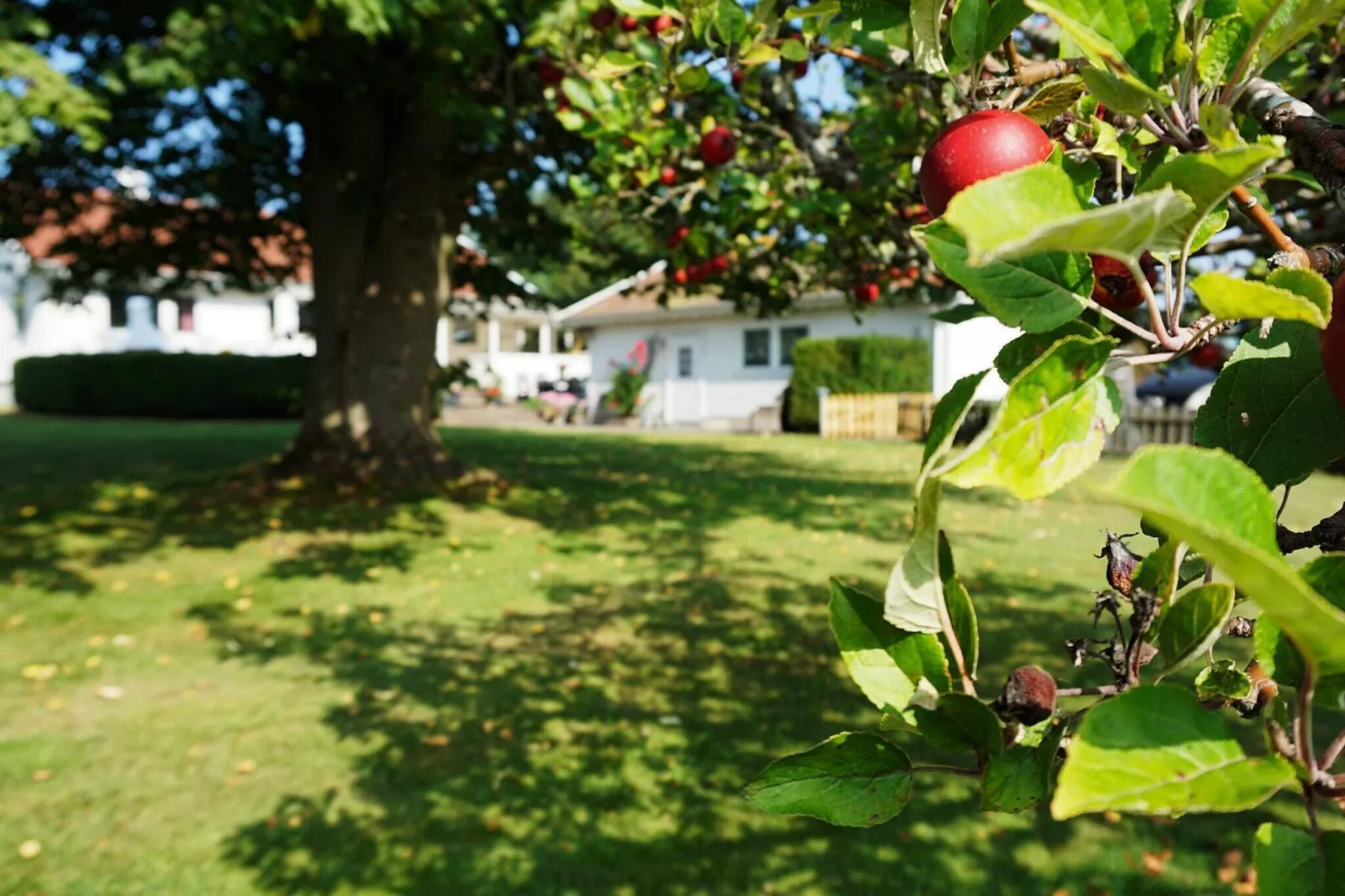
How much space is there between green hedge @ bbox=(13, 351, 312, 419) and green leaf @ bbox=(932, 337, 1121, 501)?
27.2 m

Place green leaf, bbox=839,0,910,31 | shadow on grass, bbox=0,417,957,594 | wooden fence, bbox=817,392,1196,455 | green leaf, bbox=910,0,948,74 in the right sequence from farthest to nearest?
wooden fence, bbox=817,392,1196,455 < shadow on grass, bbox=0,417,957,594 < green leaf, bbox=839,0,910,31 < green leaf, bbox=910,0,948,74

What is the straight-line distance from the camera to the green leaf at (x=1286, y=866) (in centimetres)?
54

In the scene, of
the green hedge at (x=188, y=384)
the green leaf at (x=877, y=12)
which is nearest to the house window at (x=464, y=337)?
the green hedge at (x=188, y=384)

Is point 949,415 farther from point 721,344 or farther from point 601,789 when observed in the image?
point 721,344

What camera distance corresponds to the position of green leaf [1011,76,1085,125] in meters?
0.99

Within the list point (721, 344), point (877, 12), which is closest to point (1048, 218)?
point (877, 12)

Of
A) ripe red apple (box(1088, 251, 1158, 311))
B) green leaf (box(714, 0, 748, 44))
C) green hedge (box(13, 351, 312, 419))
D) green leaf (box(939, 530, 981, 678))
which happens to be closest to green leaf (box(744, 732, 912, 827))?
green leaf (box(939, 530, 981, 678))

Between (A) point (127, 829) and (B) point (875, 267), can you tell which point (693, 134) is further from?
(A) point (127, 829)

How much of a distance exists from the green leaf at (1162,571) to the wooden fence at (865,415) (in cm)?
2370

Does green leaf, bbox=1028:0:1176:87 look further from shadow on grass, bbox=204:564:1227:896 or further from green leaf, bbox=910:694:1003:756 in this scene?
shadow on grass, bbox=204:564:1227:896

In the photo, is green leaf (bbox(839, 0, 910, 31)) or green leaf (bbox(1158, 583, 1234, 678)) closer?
green leaf (bbox(1158, 583, 1234, 678))

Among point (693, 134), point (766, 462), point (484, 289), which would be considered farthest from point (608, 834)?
point (766, 462)

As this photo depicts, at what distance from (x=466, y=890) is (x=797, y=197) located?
3540mm

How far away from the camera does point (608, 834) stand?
3.94m
